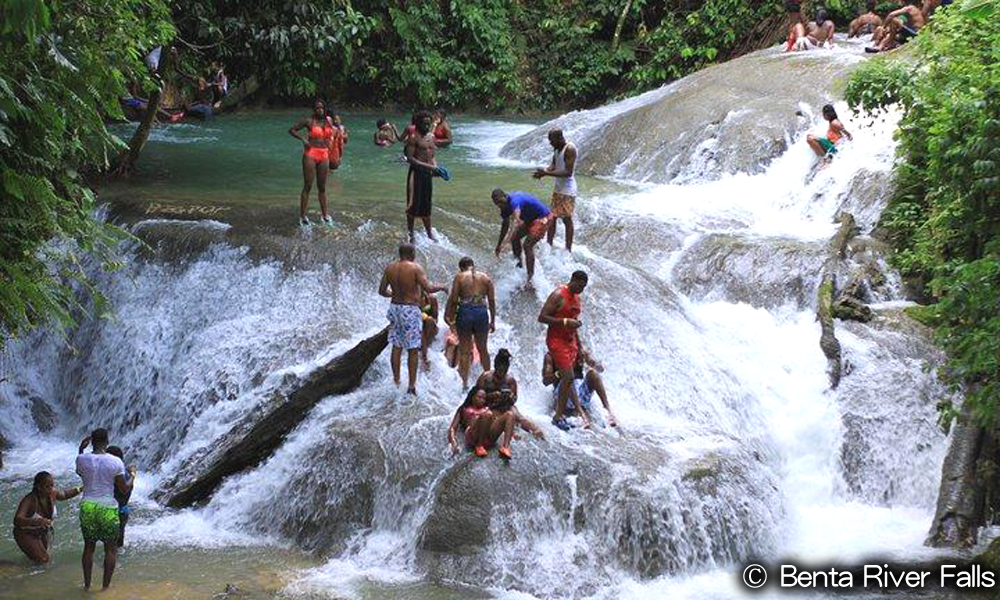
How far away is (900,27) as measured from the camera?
21000mm

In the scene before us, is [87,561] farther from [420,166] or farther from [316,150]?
[316,150]

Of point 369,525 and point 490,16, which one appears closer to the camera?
point 369,525

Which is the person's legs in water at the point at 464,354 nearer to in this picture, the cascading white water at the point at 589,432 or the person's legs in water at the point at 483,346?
the person's legs in water at the point at 483,346

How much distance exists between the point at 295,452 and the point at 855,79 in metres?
8.70

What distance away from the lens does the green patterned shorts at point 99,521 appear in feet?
30.2

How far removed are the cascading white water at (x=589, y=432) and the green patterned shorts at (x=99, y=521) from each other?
1382 mm

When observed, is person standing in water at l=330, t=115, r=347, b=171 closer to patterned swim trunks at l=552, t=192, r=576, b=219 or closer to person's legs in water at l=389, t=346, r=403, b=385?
patterned swim trunks at l=552, t=192, r=576, b=219

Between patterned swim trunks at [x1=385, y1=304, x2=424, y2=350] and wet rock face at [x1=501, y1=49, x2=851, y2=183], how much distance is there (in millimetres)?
7907

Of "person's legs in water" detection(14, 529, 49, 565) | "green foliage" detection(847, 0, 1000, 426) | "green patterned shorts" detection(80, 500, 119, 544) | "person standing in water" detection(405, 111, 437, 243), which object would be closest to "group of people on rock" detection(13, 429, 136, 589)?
"green patterned shorts" detection(80, 500, 119, 544)

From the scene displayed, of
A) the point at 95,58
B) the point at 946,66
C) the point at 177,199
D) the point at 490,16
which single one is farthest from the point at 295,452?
the point at 490,16

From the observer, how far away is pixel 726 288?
14.6m

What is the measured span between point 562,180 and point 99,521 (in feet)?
22.6

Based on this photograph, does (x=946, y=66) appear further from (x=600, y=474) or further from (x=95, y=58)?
(x=95, y=58)

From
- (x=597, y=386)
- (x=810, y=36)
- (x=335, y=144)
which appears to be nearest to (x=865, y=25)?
(x=810, y=36)
